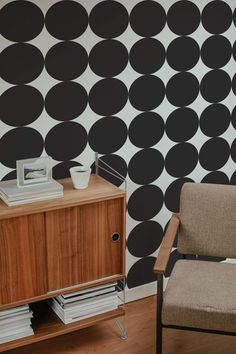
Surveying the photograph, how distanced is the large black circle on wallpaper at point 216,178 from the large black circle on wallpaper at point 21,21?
1380mm

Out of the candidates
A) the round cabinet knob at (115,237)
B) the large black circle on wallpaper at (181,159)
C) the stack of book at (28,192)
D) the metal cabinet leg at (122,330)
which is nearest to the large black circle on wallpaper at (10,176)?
the stack of book at (28,192)

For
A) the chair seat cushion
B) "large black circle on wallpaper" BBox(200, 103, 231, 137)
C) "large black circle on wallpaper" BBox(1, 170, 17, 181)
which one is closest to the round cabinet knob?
the chair seat cushion

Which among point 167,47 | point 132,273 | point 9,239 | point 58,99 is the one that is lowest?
point 132,273

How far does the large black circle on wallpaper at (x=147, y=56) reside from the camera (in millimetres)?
3045

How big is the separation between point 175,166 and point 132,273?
26.3 inches

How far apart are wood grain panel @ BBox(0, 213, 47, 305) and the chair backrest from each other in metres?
0.77

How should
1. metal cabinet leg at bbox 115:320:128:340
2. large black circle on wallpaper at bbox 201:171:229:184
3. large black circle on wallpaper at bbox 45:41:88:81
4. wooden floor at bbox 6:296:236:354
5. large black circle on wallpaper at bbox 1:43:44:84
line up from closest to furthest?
large black circle on wallpaper at bbox 1:43:44:84
large black circle on wallpaper at bbox 45:41:88:81
wooden floor at bbox 6:296:236:354
metal cabinet leg at bbox 115:320:128:340
large black circle on wallpaper at bbox 201:171:229:184

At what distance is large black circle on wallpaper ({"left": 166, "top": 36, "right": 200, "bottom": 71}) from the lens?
3156 mm

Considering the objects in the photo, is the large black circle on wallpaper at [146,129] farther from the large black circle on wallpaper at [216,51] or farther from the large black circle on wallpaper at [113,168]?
the large black circle on wallpaper at [216,51]

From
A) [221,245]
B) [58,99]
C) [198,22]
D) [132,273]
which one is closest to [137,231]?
[132,273]

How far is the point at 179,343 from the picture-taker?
10.1ft

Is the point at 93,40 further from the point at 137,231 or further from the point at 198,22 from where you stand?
the point at 137,231

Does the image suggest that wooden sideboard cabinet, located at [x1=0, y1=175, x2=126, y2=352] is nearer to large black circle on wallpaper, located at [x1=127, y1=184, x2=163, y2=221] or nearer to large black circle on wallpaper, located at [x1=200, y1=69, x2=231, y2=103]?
large black circle on wallpaper, located at [x1=127, y1=184, x2=163, y2=221]

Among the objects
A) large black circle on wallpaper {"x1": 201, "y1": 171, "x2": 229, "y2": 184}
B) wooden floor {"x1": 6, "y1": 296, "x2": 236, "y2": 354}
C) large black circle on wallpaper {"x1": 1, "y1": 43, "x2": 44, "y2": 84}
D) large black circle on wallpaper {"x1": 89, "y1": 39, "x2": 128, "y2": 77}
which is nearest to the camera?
large black circle on wallpaper {"x1": 1, "y1": 43, "x2": 44, "y2": 84}
